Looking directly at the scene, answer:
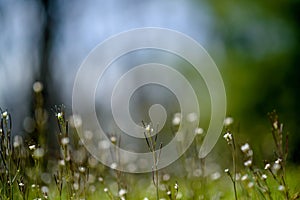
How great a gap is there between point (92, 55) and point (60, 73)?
82 centimetres

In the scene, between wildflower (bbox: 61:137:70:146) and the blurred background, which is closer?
wildflower (bbox: 61:137:70:146)

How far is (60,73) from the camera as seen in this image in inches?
387

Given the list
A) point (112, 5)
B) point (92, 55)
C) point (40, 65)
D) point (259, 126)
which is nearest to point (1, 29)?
point (40, 65)

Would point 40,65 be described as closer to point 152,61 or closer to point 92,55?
point 92,55

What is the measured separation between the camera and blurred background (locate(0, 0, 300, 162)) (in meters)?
9.34

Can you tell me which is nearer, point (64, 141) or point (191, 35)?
point (64, 141)

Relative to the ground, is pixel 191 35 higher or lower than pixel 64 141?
higher

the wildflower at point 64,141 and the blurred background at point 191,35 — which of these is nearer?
the wildflower at point 64,141

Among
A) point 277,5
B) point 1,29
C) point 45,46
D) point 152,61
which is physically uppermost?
point 152,61

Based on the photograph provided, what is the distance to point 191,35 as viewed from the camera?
13.0m

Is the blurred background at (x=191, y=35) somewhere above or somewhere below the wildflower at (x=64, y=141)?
above

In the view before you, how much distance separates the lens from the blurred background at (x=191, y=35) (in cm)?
934

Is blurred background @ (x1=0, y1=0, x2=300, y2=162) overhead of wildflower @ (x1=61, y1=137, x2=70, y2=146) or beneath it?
overhead

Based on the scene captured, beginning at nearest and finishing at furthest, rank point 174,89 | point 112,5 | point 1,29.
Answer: point 1,29 < point 112,5 < point 174,89
